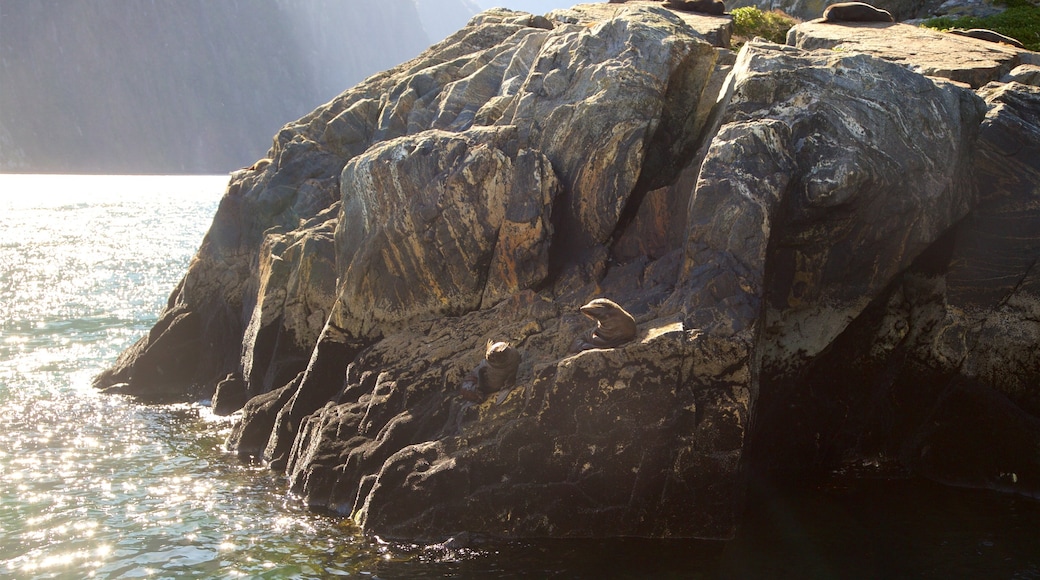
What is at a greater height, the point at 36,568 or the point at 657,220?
the point at 657,220

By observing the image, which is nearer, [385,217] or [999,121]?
[999,121]

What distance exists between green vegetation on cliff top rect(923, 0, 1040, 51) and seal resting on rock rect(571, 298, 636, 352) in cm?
1983

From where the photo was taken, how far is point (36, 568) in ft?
51.0

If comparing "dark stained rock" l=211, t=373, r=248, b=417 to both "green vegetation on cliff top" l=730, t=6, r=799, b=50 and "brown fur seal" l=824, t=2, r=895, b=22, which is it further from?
"brown fur seal" l=824, t=2, r=895, b=22

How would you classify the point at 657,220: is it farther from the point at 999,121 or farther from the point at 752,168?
the point at 999,121

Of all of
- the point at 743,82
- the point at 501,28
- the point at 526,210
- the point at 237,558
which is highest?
the point at 501,28

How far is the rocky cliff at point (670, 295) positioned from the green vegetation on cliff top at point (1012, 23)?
8.93 metres

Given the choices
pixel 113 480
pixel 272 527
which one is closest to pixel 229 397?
pixel 113 480

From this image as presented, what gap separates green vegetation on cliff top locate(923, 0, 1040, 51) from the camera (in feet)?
98.5

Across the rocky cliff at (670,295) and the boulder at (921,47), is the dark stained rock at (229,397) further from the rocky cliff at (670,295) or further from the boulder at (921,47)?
the boulder at (921,47)

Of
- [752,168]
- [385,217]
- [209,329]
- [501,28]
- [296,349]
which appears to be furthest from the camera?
[501,28]

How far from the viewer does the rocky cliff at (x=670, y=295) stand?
15906 mm

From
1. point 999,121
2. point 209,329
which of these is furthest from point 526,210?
point 209,329

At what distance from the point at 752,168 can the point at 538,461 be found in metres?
6.43
